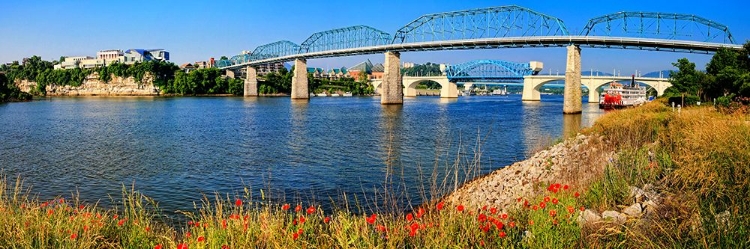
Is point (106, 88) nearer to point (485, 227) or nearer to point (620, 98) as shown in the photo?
point (620, 98)

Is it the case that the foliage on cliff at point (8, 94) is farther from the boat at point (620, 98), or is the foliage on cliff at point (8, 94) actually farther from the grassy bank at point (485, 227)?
the grassy bank at point (485, 227)

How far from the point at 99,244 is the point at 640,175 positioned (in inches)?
334

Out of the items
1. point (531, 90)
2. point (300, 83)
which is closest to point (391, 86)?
point (300, 83)

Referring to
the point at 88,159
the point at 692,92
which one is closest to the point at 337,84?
the point at 692,92

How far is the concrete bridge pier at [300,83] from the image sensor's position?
417 feet

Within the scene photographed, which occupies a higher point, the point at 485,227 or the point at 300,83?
the point at 300,83

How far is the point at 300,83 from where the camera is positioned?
128750 millimetres

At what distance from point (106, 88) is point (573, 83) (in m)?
148

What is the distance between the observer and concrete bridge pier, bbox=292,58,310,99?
12719cm

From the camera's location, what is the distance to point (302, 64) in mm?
134500

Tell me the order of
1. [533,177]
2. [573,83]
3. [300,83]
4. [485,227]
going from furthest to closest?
[300,83] → [573,83] → [533,177] → [485,227]

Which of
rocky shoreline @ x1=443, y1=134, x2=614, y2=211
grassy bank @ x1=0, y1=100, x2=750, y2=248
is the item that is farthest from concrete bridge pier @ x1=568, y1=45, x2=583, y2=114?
grassy bank @ x1=0, y1=100, x2=750, y2=248

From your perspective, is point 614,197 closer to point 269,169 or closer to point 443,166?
point 443,166

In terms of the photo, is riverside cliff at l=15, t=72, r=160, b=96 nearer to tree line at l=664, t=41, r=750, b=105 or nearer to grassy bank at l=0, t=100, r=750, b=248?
tree line at l=664, t=41, r=750, b=105
